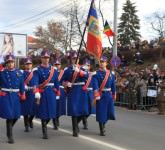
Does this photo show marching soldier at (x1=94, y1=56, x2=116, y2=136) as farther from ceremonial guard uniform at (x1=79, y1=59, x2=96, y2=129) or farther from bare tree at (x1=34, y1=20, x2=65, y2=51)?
bare tree at (x1=34, y1=20, x2=65, y2=51)

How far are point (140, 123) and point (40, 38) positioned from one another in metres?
71.1

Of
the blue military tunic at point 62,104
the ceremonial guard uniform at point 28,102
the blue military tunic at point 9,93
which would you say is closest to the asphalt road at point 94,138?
the ceremonial guard uniform at point 28,102

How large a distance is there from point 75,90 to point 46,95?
0.74 meters

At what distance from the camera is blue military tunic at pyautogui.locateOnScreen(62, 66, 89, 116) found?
37.4 ft

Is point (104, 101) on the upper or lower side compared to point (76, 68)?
lower

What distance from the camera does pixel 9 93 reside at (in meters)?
10.4

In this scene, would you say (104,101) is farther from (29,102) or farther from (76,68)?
(29,102)

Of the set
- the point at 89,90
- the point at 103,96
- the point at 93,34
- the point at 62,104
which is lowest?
the point at 62,104

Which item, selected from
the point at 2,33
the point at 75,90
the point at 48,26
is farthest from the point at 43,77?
the point at 48,26

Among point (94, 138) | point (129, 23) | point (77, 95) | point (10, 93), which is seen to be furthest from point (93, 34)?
point (129, 23)

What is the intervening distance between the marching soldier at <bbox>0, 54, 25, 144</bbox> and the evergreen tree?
56623 millimetres

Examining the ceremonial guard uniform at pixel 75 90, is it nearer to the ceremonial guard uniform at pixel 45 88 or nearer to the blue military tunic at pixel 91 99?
the blue military tunic at pixel 91 99

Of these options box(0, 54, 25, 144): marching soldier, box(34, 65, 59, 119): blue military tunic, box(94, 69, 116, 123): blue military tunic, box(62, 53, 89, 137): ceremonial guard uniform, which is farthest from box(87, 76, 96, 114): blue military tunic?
box(0, 54, 25, 144): marching soldier

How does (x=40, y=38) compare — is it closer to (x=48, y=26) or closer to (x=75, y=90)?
(x=48, y=26)
